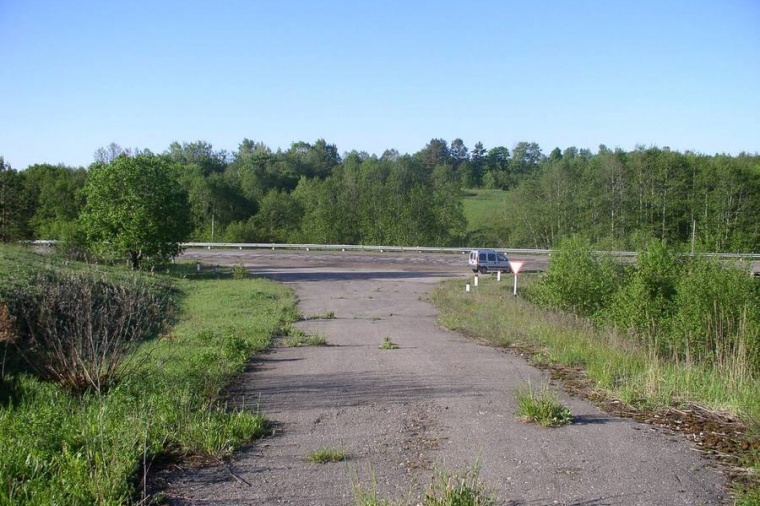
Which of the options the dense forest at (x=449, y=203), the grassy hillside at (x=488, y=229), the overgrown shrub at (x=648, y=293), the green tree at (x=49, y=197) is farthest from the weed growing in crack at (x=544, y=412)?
the grassy hillside at (x=488, y=229)

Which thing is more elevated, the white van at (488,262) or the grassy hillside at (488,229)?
the grassy hillside at (488,229)

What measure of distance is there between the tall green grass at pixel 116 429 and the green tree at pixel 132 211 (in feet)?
78.0

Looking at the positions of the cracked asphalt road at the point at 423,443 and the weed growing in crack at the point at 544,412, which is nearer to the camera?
the cracked asphalt road at the point at 423,443

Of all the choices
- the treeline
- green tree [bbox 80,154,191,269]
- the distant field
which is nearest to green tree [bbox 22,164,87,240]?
green tree [bbox 80,154,191,269]

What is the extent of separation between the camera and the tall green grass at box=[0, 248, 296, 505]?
494 centimetres

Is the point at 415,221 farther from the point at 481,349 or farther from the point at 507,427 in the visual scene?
the point at 507,427

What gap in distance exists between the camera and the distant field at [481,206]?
75062mm

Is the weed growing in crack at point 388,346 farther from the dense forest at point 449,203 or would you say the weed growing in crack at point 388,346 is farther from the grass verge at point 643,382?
the dense forest at point 449,203

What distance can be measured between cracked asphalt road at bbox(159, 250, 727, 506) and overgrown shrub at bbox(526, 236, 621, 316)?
38.4ft

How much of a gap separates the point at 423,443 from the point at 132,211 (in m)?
30.4

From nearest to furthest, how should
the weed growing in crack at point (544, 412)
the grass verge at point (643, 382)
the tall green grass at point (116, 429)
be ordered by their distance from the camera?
the tall green grass at point (116, 429) < the grass verge at point (643, 382) < the weed growing in crack at point (544, 412)

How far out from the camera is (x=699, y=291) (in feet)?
60.2

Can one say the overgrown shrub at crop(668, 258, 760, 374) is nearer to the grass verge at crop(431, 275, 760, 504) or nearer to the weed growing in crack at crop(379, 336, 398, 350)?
the grass verge at crop(431, 275, 760, 504)

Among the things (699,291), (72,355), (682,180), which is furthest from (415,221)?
(72,355)
